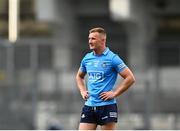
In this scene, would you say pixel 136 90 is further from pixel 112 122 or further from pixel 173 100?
pixel 112 122

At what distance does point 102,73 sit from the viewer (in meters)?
10.3

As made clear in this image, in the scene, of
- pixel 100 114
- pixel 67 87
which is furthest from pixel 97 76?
pixel 67 87

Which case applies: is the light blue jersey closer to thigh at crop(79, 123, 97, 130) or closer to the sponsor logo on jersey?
the sponsor logo on jersey

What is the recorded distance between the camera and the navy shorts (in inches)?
408

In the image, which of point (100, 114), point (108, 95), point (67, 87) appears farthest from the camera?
point (67, 87)

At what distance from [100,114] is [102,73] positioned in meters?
0.53

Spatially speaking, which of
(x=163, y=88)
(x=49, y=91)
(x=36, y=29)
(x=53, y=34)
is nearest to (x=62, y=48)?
(x=49, y=91)

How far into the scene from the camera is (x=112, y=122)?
1041cm

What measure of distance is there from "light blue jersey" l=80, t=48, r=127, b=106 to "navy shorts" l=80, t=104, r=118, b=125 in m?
0.06

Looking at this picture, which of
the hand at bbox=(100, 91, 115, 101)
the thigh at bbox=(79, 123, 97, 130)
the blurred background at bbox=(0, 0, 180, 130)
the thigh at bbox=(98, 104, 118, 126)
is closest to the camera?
the hand at bbox=(100, 91, 115, 101)

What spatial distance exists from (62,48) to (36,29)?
10.2 metres

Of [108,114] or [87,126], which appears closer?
[108,114]

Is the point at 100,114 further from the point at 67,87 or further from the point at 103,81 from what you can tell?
the point at 67,87

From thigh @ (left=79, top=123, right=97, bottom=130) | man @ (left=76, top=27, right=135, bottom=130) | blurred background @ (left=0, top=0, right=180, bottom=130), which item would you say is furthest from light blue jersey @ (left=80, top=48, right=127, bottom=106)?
blurred background @ (left=0, top=0, right=180, bottom=130)
